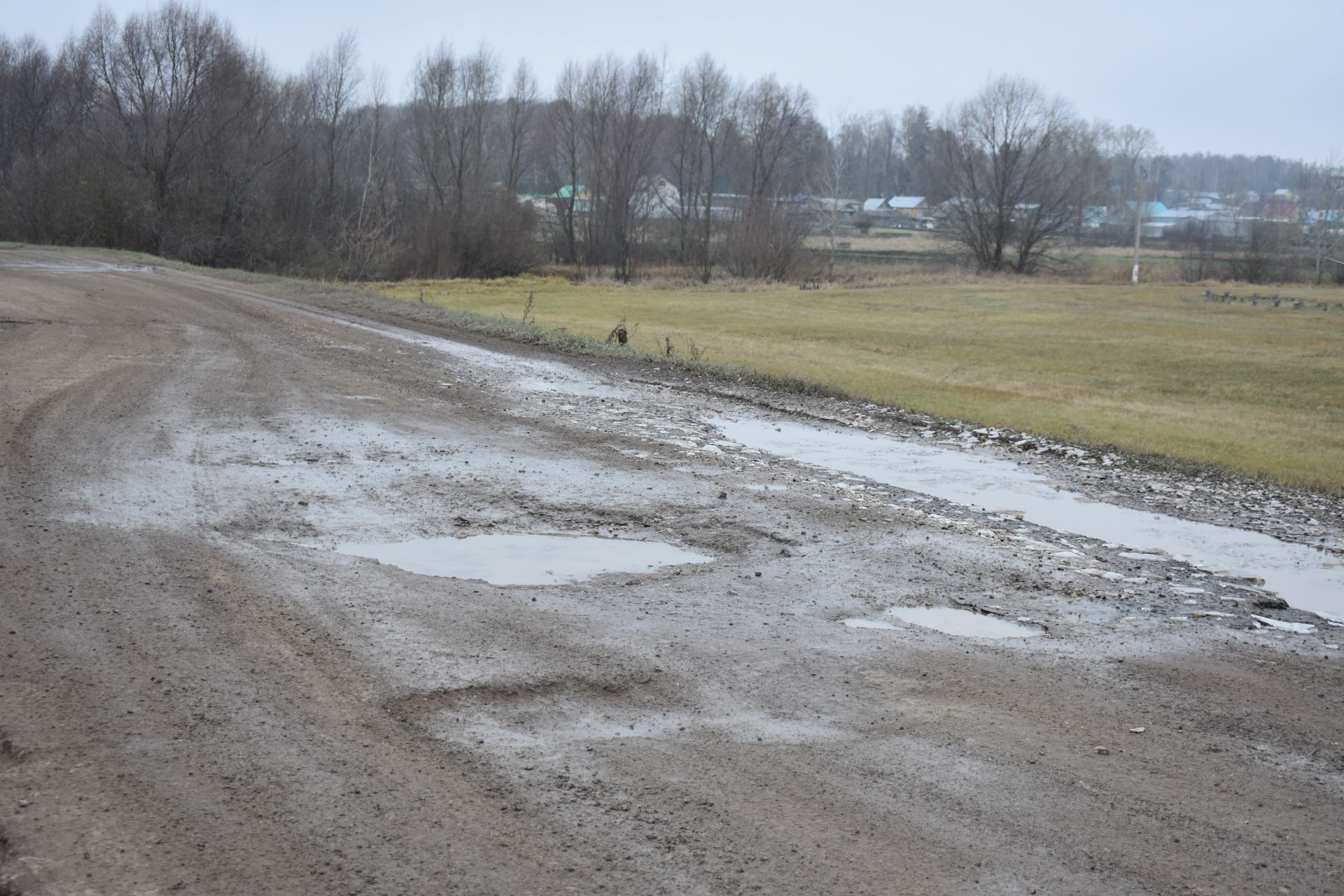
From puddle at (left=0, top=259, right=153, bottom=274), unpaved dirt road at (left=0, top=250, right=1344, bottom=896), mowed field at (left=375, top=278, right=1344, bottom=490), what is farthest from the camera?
puddle at (left=0, top=259, right=153, bottom=274)

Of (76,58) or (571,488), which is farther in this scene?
(76,58)

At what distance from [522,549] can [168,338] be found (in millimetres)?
12188

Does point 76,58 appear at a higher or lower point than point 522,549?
higher

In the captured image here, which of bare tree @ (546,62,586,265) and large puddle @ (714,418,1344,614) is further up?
bare tree @ (546,62,586,265)

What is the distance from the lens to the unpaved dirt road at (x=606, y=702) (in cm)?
371

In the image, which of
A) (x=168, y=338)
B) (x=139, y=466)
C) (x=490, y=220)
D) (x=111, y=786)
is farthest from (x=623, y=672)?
(x=490, y=220)

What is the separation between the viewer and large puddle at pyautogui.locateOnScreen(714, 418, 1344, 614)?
27.1 ft

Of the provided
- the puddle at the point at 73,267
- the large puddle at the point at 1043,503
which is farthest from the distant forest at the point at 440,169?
the large puddle at the point at 1043,503

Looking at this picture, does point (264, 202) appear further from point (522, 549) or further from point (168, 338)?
point (522, 549)

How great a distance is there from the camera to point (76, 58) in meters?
67.9

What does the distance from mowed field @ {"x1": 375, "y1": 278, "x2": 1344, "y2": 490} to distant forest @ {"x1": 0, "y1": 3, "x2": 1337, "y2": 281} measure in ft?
22.1

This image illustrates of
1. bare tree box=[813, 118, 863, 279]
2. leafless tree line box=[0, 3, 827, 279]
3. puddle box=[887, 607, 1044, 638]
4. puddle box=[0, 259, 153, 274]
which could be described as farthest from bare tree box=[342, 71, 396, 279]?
puddle box=[887, 607, 1044, 638]

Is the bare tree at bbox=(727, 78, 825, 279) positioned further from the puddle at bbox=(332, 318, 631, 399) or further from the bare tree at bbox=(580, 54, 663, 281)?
the puddle at bbox=(332, 318, 631, 399)

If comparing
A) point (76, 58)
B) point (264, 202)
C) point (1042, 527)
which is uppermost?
point (76, 58)
